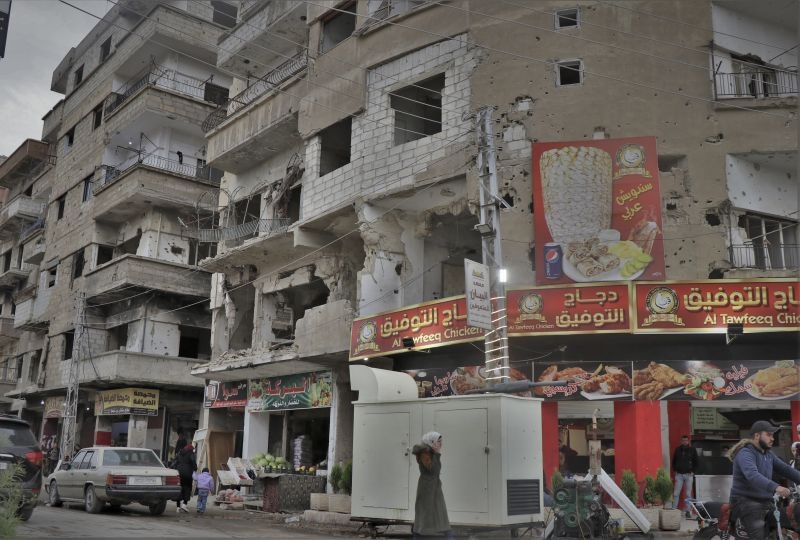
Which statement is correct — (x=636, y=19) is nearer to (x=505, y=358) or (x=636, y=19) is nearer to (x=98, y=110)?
(x=505, y=358)

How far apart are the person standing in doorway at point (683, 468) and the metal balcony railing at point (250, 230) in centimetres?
1273

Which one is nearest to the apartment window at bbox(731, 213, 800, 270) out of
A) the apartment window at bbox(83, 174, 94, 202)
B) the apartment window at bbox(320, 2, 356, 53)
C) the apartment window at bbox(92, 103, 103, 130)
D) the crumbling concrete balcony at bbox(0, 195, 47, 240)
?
the apartment window at bbox(320, 2, 356, 53)

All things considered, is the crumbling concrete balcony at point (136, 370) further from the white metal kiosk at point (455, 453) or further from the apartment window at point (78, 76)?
the white metal kiosk at point (455, 453)

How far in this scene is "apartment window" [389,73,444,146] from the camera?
66.2ft

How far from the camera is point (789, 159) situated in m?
17.1

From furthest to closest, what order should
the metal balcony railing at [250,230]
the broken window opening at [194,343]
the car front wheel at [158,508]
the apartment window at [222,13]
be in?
the apartment window at [222,13] → the broken window opening at [194,343] → the metal balcony railing at [250,230] → the car front wheel at [158,508]

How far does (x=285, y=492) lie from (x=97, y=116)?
2572 cm

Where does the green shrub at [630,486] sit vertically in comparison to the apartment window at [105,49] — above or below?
below

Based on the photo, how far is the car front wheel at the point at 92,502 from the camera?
1523 cm

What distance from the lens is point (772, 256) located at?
17.7 m

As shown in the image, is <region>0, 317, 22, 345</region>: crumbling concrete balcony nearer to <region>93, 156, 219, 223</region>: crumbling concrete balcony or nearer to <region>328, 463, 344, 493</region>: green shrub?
<region>93, 156, 219, 223</region>: crumbling concrete balcony

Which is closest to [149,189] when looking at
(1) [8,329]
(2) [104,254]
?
(2) [104,254]

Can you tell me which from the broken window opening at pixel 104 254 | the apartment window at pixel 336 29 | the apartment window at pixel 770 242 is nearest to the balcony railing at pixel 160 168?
the broken window opening at pixel 104 254

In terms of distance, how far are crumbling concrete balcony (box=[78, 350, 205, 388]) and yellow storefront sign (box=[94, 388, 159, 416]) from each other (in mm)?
532
